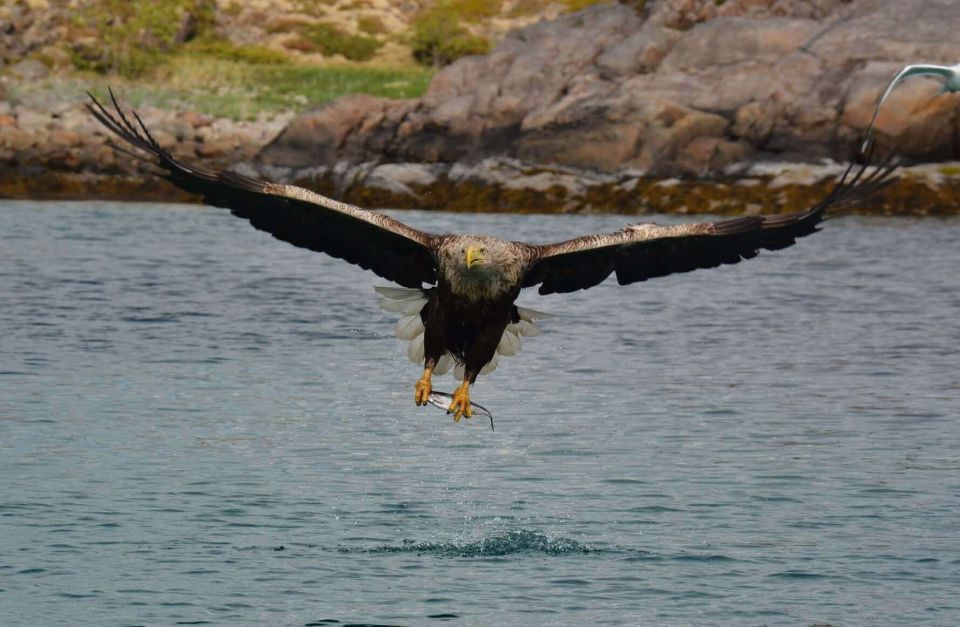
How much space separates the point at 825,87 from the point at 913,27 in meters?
2.51

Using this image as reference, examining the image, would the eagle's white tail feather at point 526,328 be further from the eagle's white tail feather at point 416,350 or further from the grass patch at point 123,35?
the grass patch at point 123,35

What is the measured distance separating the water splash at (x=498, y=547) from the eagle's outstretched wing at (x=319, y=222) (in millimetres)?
1977

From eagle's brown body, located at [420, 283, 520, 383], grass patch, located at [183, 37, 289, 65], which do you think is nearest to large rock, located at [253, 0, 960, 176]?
grass patch, located at [183, 37, 289, 65]

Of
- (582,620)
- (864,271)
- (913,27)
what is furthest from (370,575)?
(913,27)

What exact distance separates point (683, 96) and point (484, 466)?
26.4 m

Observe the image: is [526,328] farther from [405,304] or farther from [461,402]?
[461,402]

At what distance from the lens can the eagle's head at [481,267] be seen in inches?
472

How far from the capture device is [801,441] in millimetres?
15992

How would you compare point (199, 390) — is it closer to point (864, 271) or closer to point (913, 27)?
point (864, 271)

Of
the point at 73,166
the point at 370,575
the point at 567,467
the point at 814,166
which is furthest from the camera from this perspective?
the point at 73,166

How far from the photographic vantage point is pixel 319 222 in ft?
43.1

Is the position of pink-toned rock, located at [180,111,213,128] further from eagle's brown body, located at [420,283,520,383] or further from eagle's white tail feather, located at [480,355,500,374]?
eagle's brown body, located at [420,283,520,383]

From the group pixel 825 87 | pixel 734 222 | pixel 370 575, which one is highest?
pixel 825 87

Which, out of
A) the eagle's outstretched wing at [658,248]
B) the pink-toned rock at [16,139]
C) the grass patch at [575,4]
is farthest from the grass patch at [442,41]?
the eagle's outstretched wing at [658,248]
